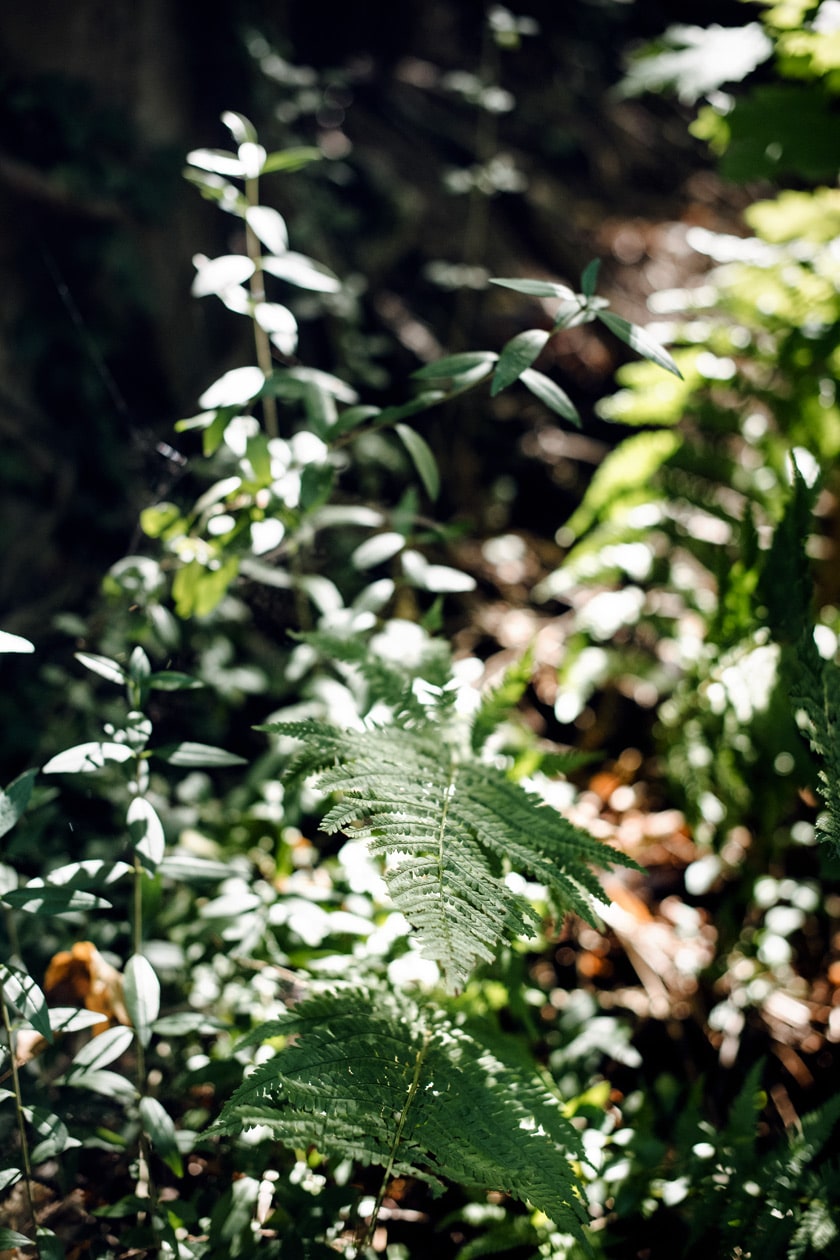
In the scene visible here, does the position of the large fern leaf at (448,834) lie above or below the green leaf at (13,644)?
below

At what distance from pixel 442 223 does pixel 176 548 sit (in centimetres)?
244

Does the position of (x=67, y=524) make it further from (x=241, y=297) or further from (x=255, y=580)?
(x=241, y=297)

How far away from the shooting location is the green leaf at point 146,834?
3.63 feet

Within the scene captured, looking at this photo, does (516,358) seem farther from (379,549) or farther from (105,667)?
(105,667)

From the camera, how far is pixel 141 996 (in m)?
1.09

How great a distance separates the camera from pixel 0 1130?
1038 millimetres

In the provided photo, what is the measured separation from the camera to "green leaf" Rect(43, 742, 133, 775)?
42.4 inches

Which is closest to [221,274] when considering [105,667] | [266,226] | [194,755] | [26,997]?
[266,226]

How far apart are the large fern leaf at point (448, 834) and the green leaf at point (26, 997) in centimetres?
42

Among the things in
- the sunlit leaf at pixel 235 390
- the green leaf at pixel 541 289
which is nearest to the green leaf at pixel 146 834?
the sunlit leaf at pixel 235 390

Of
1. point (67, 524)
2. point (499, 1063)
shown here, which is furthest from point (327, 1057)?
point (67, 524)

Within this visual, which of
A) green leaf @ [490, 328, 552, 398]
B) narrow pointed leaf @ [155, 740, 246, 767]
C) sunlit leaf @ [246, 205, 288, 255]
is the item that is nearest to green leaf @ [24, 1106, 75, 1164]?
narrow pointed leaf @ [155, 740, 246, 767]

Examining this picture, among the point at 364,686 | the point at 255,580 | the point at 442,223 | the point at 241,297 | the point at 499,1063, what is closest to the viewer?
the point at 499,1063

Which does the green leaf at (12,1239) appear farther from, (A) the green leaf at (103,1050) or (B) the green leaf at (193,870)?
(B) the green leaf at (193,870)
